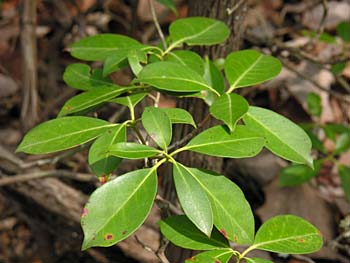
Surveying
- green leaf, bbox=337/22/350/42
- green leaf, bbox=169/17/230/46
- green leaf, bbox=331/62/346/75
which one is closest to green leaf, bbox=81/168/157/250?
green leaf, bbox=169/17/230/46

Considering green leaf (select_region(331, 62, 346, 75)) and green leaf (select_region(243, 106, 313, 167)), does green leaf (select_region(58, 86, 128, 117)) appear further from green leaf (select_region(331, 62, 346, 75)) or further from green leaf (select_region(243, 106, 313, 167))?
green leaf (select_region(331, 62, 346, 75))

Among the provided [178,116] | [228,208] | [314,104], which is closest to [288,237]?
[228,208]

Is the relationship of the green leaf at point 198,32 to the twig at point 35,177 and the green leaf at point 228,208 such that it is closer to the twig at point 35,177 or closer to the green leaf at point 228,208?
the green leaf at point 228,208

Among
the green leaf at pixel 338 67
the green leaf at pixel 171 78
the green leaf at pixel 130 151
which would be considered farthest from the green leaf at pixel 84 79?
the green leaf at pixel 338 67

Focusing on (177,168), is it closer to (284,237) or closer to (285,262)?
(284,237)

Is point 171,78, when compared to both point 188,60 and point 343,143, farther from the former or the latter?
point 343,143

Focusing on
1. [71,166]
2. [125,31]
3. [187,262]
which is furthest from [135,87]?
[125,31]
